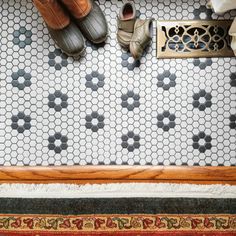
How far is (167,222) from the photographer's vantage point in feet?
4.26

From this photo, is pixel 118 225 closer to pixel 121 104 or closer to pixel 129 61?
pixel 121 104

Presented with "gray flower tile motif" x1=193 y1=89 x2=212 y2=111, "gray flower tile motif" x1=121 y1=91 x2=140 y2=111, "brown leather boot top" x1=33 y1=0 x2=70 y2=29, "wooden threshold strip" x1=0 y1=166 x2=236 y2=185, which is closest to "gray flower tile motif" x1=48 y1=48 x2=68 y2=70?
"brown leather boot top" x1=33 y1=0 x2=70 y2=29

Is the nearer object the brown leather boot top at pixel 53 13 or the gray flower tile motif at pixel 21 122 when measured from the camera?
the brown leather boot top at pixel 53 13

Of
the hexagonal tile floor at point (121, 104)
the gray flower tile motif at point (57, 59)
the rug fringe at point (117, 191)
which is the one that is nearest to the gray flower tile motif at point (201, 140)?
the hexagonal tile floor at point (121, 104)

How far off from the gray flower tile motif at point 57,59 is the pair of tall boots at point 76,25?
4 centimetres

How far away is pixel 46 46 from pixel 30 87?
5.5 inches

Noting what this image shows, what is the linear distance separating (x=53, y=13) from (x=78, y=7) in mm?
78

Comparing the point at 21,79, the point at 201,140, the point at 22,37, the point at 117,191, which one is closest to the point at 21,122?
the point at 21,79

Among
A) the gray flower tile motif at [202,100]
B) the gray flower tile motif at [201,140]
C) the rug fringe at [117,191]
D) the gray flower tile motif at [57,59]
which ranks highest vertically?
the gray flower tile motif at [57,59]

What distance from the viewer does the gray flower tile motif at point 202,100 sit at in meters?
1.37

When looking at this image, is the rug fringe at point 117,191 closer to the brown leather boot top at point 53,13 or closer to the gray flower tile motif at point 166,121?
the gray flower tile motif at point 166,121

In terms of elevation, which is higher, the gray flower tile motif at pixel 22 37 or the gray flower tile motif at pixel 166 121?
the gray flower tile motif at pixel 22 37

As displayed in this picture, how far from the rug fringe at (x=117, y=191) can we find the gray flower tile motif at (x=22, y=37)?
45cm

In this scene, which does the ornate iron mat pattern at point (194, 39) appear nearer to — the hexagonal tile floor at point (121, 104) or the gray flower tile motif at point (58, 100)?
the hexagonal tile floor at point (121, 104)
